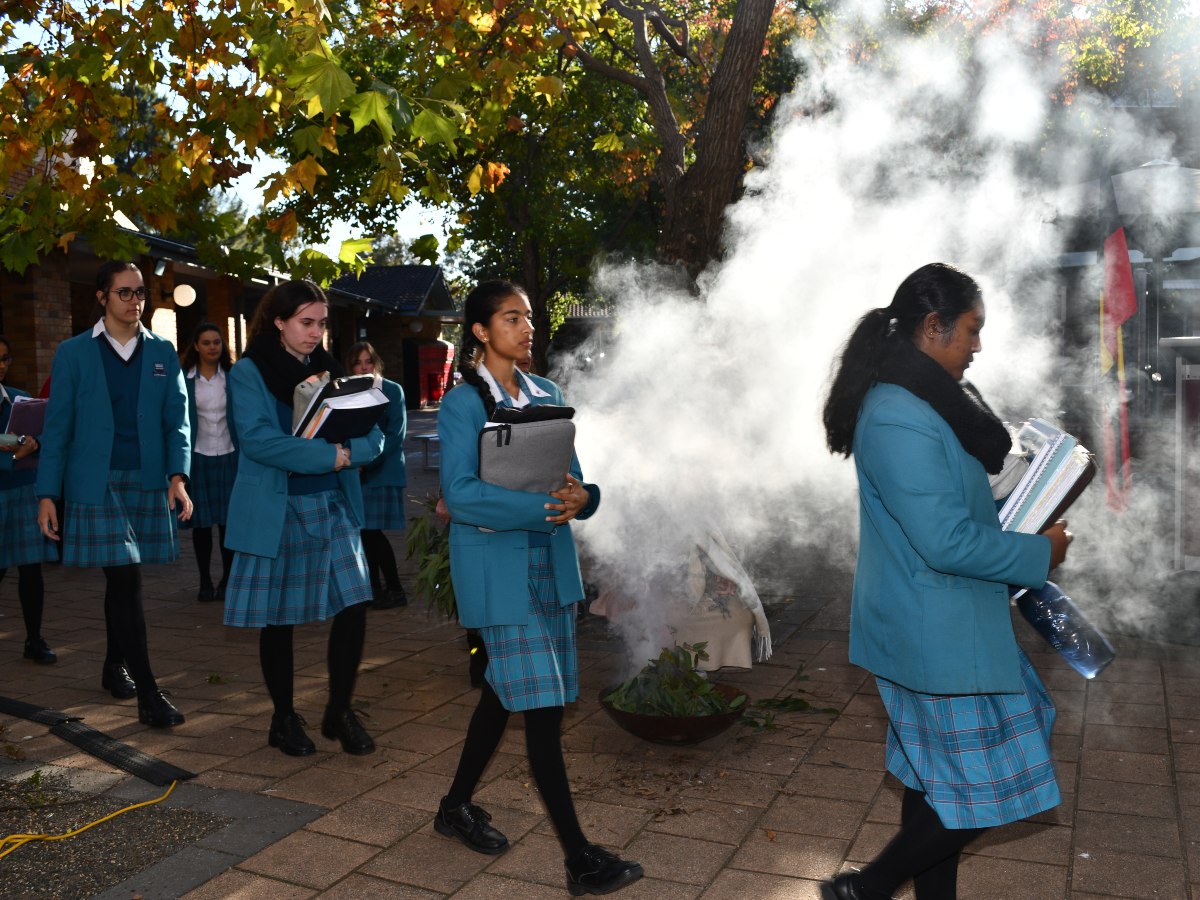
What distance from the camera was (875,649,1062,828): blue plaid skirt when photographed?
2.54 m

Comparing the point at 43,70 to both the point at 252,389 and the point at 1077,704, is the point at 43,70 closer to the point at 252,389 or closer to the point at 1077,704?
the point at 252,389

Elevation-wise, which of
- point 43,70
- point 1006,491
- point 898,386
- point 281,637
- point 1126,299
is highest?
point 43,70

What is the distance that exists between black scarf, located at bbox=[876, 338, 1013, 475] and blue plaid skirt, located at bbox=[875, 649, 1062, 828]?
21.5 inches

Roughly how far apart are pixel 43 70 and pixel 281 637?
3.74 metres

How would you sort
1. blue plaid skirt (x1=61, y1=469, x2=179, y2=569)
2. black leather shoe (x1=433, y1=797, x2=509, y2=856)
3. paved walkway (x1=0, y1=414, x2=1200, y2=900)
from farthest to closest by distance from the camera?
1. blue plaid skirt (x1=61, y1=469, x2=179, y2=569)
2. black leather shoe (x1=433, y1=797, x2=509, y2=856)
3. paved walkway (x1=0, y1=414, x2=1200, y2=900)

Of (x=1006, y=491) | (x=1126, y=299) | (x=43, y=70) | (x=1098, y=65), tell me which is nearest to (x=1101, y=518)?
(x=1126, y=299)

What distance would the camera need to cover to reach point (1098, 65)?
59.5 ft

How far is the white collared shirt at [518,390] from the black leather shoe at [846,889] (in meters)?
1.57

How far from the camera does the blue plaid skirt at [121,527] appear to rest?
15.6 feet

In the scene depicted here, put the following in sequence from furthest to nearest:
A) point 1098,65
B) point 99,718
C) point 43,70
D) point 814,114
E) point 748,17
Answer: point 1098,65
point 814,114
point 748,17
point 43,70
point 99,718

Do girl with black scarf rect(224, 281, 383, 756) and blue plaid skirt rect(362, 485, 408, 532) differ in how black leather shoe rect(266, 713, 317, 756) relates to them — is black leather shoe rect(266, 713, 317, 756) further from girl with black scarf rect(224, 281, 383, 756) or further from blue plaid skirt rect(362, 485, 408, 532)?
blue plaid skirt rect(362, 485, 408, 532)

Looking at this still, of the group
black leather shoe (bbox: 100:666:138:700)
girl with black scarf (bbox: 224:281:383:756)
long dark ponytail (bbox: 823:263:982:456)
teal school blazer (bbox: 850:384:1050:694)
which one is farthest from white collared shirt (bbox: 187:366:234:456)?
teal school blazer (bbox: 850:384:1050:694)

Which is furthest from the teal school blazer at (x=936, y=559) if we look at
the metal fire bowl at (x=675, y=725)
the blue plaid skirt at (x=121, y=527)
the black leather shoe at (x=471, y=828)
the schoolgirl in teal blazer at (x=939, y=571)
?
the blue plaid skirt at (x=121, y=527)

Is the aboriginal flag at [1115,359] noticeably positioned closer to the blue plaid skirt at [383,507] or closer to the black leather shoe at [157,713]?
the blue plaid skirt at [383,507]
